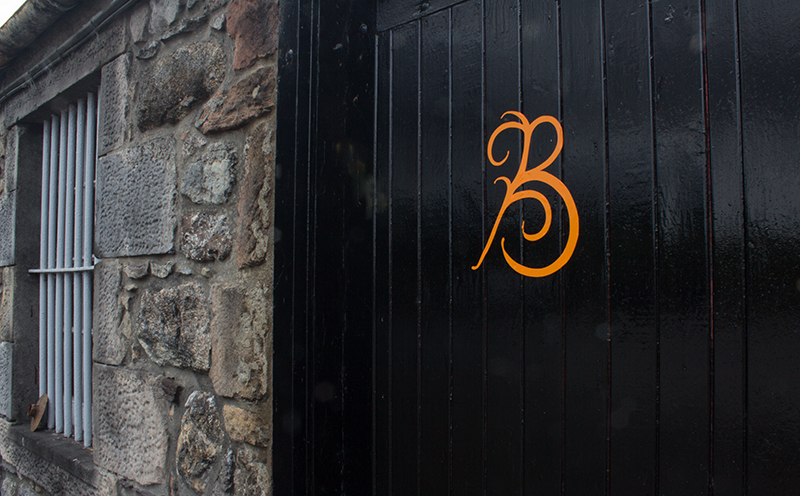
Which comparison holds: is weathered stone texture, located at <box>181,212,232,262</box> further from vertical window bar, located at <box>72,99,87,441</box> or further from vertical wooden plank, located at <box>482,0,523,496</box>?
vertical window bar, located at <box>72,99,87,441</box>

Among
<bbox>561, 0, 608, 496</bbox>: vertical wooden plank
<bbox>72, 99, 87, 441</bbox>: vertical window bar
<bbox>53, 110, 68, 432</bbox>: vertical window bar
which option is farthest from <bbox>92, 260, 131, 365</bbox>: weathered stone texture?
<bbox>561, 0, 608, 496</bbox>: vertical wooden plank

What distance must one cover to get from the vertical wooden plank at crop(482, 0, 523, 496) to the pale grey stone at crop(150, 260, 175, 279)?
118cm

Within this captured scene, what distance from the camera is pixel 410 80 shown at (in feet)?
4.85

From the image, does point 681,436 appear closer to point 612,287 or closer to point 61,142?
point 612,287

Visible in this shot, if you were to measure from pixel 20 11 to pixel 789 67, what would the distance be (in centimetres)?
324

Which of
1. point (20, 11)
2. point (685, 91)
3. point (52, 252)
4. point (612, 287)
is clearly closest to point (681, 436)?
point (612, 287)

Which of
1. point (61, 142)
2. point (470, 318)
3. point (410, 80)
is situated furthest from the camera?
point (61, 142)

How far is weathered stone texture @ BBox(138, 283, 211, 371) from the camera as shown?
63.0 inches

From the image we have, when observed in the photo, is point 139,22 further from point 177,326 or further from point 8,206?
point 8,206

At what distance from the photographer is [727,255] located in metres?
0.95

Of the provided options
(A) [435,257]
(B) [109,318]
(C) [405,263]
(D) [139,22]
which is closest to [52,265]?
(B) [109,318]

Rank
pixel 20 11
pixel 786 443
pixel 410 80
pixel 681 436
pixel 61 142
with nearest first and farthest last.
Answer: pixel 786 443
pixel 681 436
pixel 410 80
pixel 20 11
pixel 61 142

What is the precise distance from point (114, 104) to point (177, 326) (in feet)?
3.69

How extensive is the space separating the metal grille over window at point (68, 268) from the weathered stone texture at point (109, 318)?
443 mm
